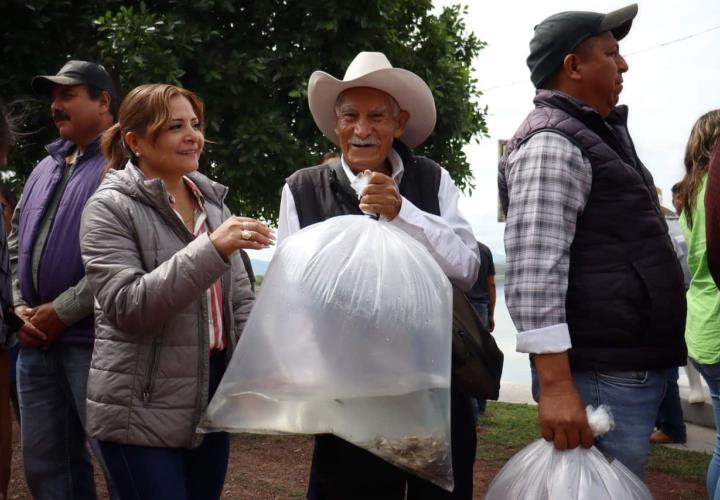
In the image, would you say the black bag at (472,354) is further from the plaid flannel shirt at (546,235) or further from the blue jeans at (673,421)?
the blue jeans at (673,421)

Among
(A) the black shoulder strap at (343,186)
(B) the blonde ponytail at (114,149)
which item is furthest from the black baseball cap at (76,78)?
(A) the black shoulder strap at (343,186)

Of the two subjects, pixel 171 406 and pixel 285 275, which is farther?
pixel 171 406

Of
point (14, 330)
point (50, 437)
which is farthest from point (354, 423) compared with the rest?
point (50, 437)

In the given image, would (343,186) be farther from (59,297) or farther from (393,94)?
(59,297)

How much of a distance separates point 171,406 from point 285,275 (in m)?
0.59

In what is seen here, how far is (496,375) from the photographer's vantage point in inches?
106

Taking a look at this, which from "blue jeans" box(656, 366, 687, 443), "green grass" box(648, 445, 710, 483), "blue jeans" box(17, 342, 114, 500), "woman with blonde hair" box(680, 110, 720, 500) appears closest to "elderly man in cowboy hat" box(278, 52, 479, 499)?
"blue jeans" box(17, 342, 114, 500)

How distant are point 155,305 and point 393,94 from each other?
3.36 feet

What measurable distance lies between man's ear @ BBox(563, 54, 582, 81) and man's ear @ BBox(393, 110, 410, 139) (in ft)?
1.82

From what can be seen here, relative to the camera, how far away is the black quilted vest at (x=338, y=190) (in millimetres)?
2844

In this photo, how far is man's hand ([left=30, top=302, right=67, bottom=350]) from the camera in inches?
135

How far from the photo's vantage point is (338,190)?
2855mm

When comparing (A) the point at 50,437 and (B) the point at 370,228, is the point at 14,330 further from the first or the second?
(B) the point at 370,228

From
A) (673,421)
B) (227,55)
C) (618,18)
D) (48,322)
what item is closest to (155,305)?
(48,322)
